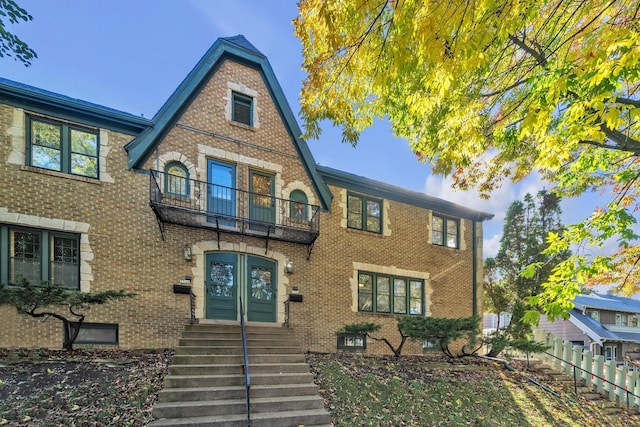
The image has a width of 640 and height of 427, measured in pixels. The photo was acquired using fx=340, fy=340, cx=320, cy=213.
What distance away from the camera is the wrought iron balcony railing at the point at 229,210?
349 inches

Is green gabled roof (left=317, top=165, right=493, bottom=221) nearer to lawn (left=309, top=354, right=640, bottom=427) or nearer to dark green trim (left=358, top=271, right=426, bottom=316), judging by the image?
dark green trim (left=358, top=271, right=426, bottom=316)

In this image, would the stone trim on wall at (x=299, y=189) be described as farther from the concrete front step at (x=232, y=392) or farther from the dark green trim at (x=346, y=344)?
the concrete front step at (x=232, y=392)

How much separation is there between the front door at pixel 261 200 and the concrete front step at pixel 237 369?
3995mm

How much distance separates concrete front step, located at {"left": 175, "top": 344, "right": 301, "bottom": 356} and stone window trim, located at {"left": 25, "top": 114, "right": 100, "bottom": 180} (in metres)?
4.76

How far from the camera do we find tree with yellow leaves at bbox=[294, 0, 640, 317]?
3.75 metres

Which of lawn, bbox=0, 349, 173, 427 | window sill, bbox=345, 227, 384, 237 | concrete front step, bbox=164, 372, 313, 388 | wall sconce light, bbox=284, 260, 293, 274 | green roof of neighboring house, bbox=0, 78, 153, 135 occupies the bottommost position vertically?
concrete front step, bbox=164, 372, 313, 388

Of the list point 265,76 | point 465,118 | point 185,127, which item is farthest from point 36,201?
point 465,118

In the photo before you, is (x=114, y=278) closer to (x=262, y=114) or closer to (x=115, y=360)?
(x=115, y=360)

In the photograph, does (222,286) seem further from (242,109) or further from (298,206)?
(242,109)

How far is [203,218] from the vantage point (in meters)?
9.26

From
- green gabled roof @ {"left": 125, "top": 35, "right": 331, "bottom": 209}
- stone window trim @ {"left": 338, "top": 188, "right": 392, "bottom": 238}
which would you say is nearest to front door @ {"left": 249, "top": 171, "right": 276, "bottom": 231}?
green gabled roof @ {"left": 125, "top": 35, "right": 331, "bottom": 209}

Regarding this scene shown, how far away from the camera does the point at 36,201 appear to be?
7.70 metres

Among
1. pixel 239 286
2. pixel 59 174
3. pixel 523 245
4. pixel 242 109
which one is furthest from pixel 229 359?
pixel 523 245

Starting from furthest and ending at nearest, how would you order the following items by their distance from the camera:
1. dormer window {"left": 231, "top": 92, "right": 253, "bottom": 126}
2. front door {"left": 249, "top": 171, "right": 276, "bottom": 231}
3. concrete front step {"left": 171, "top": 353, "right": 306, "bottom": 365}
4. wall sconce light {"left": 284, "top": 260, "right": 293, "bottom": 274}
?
1. dormer window {"left": 231, "top": 92, "right": 253, "bottom": 126}
2. wall sconce light {"left": 284, "top": 260, "right": 293, "bottom": 274}
3. front door {"left": 249, "top": 171, "right": 276, "bottom": 231}
4. concrete front step {"left": 171, "top": 353, "right": 306, "bottom": 365}
